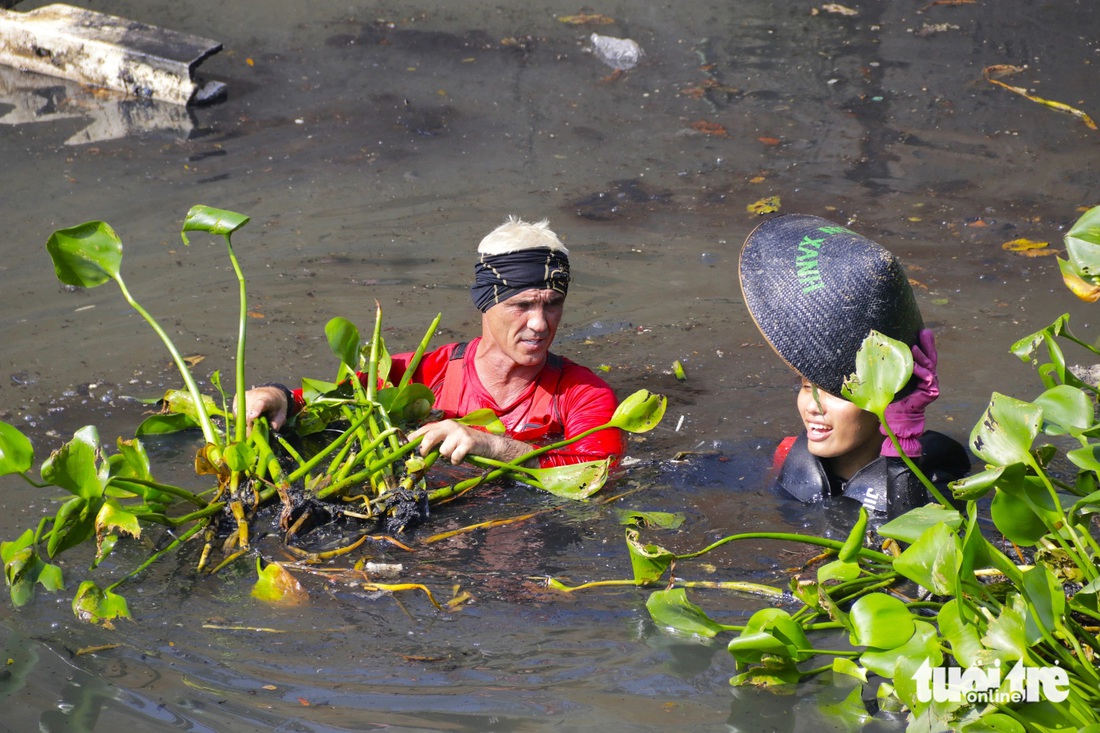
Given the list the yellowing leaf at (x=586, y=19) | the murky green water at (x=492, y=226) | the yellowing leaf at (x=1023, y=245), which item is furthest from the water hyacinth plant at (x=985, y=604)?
the yellowing leaf at (x=586, y=19)

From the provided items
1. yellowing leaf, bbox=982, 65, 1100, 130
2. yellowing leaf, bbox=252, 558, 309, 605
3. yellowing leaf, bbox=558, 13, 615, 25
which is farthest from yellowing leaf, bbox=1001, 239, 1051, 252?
yellowing leaf, bbox=252, 558, 309, 605

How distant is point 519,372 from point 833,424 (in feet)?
4.28

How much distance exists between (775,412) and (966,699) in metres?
2.51

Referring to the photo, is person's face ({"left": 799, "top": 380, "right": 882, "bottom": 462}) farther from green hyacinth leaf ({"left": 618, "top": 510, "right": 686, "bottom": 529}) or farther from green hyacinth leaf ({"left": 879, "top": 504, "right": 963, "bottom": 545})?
green hyacinth leaf ({"left": 879, "top": 504, "right": 963, "bottom": 545})

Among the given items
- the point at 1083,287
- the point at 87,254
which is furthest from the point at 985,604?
the point at 87,254

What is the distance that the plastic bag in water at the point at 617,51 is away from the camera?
820 cm

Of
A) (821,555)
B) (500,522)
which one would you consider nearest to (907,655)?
(821,555)

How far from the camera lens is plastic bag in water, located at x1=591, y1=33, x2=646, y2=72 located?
8195 mm

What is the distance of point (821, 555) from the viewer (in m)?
3.30

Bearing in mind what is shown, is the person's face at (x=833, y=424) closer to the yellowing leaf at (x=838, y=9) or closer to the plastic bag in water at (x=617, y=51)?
the plastic bag in water at (x=617, y=51)

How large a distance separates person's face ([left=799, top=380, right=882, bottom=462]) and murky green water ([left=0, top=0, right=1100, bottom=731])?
0.36m

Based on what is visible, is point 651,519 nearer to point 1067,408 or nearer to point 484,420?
point 484,420

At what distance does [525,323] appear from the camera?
3973 mm

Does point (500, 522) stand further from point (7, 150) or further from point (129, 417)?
point (7, 150)
